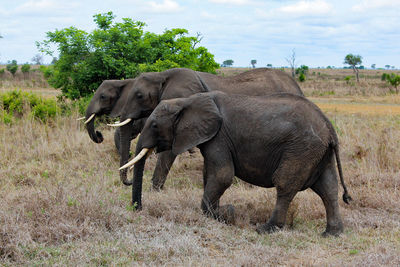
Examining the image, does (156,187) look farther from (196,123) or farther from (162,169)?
(196,123)

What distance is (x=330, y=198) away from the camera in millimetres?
6348

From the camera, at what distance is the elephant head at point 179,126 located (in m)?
6.49

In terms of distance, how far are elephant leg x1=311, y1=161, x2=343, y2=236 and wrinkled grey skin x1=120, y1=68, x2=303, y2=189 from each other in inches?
126

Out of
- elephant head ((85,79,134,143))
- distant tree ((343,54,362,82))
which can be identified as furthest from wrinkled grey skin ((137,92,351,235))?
distant tree ((343,54,362,82))

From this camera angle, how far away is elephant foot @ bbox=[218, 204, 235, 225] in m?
6.59

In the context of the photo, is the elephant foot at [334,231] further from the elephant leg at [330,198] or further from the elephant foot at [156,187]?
the elephant foot at [156,187]

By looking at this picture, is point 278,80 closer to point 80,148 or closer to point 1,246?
point 80,148

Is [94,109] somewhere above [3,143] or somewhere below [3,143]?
above

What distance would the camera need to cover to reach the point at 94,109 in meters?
10.1

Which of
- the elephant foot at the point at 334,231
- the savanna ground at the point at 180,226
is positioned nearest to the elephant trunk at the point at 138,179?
the savanna ground at the point at 180,226

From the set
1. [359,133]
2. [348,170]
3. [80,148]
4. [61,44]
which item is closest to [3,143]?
[80,148]

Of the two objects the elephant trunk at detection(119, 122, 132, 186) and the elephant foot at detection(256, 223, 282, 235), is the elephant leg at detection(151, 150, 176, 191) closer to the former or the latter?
the elephant trunk at detection(119, 122, 132, 186)

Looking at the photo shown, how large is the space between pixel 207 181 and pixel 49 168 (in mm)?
4531

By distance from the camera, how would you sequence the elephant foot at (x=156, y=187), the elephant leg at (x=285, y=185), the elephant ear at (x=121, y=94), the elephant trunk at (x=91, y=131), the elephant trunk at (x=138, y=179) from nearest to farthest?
1. the elephant leg at (x=285, y=185)
2. the elephant trunk at (x=138, y=179)
3. the elephant foot at (x=156, y=187)
4. the elephant ear at (x=121, y=94)
5. the elephant trunk at (x=91, y=131)
